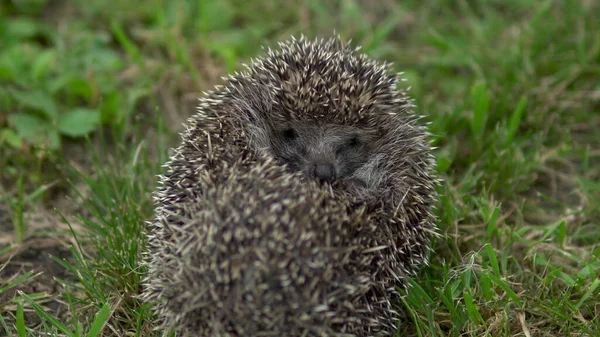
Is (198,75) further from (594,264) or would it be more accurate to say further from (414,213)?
(594,264)

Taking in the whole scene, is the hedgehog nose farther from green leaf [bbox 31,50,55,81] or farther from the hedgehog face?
green leaf [bbox 31,50,55,81]

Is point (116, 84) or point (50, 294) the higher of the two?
point (116, 84)

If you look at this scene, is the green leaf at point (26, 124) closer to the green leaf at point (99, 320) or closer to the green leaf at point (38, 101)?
the green leaf at point (38, 101)

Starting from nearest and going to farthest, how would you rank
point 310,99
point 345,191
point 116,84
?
point 345,191
point 310,99
point 116,84

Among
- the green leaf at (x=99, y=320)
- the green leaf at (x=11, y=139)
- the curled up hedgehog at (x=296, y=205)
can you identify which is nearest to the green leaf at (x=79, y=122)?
the green leaf at (x=11, y=139)

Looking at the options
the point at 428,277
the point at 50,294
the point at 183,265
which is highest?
the point at 183,265

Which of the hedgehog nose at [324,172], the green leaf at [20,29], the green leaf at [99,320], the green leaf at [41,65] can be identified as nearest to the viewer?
the green leaf at [99,320]

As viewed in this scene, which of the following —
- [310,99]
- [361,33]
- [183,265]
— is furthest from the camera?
[361,33]

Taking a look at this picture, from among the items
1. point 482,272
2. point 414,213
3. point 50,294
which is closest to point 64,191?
point 50,294

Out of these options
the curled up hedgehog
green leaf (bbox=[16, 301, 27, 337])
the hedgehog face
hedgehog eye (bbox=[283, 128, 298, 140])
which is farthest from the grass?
hedgehog eye (bbox=[283, 128, 298, 140])
